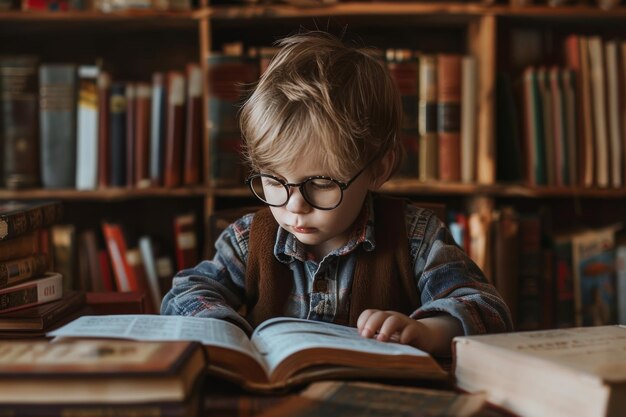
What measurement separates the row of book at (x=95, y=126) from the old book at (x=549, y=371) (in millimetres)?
1458

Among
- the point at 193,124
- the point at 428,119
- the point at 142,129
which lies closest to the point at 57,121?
the point at 142,129

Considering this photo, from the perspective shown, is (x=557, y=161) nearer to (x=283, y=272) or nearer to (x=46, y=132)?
(x=283, y=272)

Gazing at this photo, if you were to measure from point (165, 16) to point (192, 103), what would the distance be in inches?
9.7

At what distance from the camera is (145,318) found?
0.89m

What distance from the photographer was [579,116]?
2.09 metres

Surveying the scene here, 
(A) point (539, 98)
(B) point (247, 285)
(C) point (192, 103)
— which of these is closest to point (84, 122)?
(C) point (192, 103)

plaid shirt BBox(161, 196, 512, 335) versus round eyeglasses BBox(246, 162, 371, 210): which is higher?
round eyeglasses BBox(246, 162, 371, 210)

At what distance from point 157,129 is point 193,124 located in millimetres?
105

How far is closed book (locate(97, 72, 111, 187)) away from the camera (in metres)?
Result: 2.13

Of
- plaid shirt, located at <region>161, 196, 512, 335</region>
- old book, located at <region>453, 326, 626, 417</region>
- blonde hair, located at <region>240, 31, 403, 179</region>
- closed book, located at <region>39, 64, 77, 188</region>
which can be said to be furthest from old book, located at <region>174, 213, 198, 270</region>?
old book, located at <region>453, 326, 626, 417</region>

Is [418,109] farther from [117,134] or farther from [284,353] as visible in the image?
[284,353]

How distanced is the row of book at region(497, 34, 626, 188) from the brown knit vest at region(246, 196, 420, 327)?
1.03m

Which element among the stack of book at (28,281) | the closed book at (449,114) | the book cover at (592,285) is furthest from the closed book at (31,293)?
the book cover at (592,285)

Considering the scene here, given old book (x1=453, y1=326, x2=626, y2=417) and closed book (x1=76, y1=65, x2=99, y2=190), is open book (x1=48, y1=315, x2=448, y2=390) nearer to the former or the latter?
old book (x1=453, y1=326, x2=626, y2=417)
